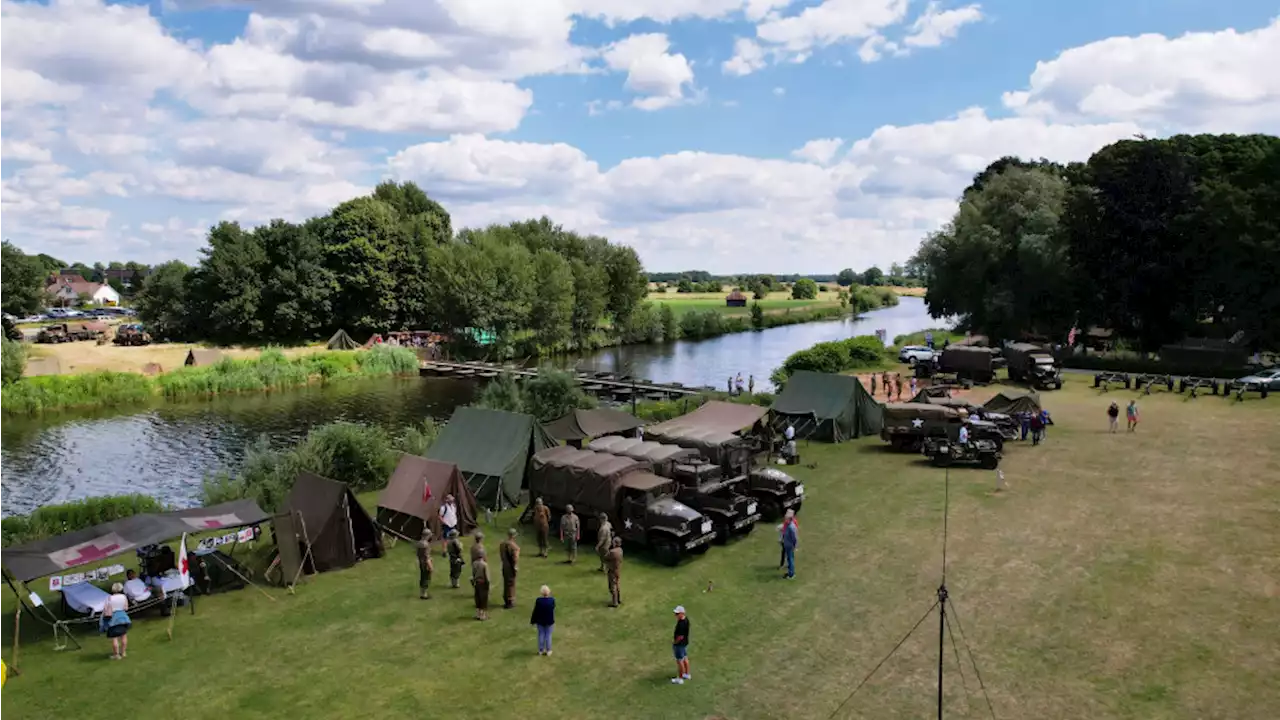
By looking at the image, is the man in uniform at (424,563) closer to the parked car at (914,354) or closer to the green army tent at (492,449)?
the green army tent at (492,449)

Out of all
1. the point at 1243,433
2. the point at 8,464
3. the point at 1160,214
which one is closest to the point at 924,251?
the point at 1160,214

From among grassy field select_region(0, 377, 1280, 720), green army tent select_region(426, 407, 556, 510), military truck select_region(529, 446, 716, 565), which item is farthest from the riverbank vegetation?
military truck select_region(529, 446, 716, 565)

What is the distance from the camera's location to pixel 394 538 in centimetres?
2272

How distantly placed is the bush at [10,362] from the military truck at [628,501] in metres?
48.3

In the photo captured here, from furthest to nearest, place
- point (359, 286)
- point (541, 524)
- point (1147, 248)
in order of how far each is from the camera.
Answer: point (359, 286) → point (1147, 248) → point (541, 524)

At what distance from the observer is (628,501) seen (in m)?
20.7

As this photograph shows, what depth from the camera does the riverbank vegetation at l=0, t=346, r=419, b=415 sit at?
5178 centimetres

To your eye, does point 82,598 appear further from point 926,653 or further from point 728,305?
point 728,305

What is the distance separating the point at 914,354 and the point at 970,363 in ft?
33.7

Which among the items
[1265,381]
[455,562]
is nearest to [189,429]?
[455,562]

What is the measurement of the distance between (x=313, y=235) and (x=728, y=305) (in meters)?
90.5

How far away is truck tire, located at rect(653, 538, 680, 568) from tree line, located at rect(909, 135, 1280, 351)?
44.4 m

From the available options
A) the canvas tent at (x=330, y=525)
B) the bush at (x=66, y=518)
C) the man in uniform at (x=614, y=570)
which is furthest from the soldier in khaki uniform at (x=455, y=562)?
the bush at (x=66, y=518)

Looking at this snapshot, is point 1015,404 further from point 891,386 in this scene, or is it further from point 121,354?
point 121,354
